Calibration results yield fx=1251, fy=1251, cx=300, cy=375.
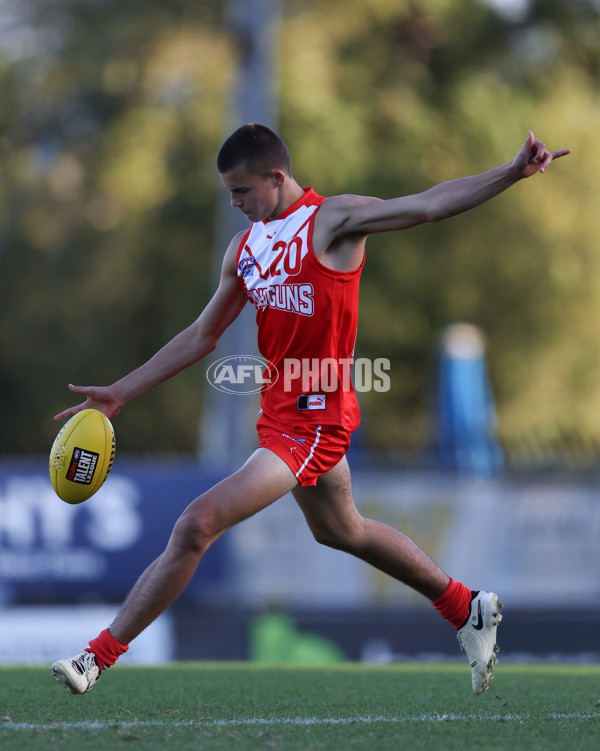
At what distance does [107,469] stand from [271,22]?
989 centimetres

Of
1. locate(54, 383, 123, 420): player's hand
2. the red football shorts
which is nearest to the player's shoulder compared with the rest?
the red football shorts

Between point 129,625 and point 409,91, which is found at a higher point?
point 409,91

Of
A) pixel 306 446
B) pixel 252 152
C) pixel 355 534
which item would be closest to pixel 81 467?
pixel 306 446

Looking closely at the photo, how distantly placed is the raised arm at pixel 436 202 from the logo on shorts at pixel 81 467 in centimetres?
142

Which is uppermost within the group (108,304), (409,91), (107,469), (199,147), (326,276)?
(409,91)

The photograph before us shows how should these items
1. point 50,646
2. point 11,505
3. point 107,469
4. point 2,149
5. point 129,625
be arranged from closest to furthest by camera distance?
1. point 129,625
2. point 107,469
3. point 50,646
4. point 11,505
5. point 2,149

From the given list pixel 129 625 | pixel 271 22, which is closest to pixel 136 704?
pixel 129 625

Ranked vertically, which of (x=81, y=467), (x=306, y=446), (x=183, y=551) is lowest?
(x=183, y=551)

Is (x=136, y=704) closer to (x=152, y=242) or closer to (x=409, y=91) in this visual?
(x=152, y=242)

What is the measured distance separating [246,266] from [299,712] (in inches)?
76.6

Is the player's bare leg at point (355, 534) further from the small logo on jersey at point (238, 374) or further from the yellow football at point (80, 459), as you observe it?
the small logo on jersey at point (238, 374)

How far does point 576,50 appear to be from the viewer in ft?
82.3

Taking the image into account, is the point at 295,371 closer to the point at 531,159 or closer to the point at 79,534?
the point at 531,159

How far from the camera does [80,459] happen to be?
542 cm
